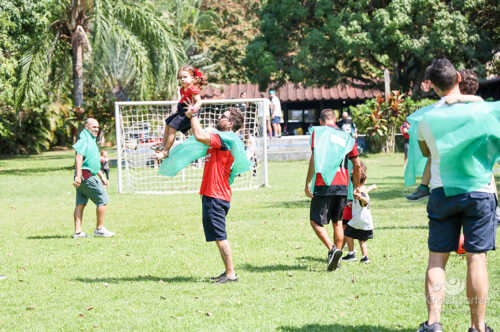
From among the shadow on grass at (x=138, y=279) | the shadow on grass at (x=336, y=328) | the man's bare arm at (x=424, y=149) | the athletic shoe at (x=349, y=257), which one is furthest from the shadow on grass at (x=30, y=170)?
the man's bare arm at (x=424, y=149)

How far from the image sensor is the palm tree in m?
21.4

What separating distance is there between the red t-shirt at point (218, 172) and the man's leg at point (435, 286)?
259cm

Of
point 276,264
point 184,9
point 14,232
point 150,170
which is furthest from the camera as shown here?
point 184,9

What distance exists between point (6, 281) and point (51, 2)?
53.9 feet

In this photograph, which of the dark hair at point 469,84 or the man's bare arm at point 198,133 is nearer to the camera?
the dark hair at point 469,84

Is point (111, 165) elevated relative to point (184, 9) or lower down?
lower down

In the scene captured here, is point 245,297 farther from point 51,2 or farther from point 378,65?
point 378,65

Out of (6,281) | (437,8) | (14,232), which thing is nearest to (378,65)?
(437,8)

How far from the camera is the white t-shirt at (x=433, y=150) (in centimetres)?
455

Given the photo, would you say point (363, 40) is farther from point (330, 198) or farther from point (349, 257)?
point (330, 198)

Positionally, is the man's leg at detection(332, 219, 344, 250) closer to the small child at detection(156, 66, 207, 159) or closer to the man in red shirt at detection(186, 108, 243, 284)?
the man in red shirt at detection(186, 108, 243, 284)

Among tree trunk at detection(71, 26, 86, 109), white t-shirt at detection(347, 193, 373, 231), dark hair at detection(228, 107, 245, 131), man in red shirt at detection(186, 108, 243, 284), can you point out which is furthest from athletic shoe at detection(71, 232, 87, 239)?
tree trunk at detection(71, 26, 86, 109)

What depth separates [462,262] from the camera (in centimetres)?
712

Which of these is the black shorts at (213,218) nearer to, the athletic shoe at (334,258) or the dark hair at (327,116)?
the athletic shoe at (334,258)
